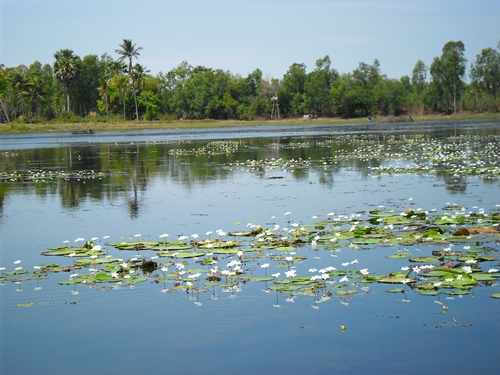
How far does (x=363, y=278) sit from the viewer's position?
10555 millimetres

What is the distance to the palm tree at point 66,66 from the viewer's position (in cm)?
12075

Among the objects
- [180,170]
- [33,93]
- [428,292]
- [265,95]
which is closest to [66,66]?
[33,93]

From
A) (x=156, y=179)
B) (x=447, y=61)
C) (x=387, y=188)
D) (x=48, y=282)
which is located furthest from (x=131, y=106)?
(x=48, y=282)

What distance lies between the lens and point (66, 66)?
120438 millimetres

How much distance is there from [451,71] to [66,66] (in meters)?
79.5

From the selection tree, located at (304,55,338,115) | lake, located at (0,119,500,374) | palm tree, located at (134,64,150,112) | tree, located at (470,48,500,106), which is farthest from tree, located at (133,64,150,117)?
lake, located at (0,119,500,374)

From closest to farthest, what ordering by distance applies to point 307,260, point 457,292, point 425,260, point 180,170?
point 457,292
point 425,260
point 307,260
point 180,170

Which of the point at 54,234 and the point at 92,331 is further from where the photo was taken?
the point at 54,234

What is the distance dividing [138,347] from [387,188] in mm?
14521

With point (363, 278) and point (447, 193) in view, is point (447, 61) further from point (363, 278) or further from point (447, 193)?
point (363, 278)

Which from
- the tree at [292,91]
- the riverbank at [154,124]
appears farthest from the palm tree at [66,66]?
the tree at [292,91]

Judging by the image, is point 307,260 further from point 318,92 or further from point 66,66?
point 318,92

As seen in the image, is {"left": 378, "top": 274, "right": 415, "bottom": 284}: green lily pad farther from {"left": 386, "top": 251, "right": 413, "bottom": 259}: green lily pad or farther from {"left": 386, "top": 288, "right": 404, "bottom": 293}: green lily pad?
{"left": 386, "top": 251, "right": 413, "bottom": 259}: green lily pad

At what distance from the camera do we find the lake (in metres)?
8.00
